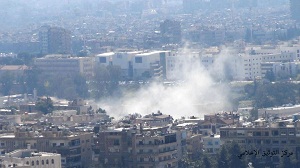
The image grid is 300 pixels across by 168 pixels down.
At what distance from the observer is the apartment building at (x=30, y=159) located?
34938 millimetres

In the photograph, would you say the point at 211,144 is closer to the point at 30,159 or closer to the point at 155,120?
the point at 155,120

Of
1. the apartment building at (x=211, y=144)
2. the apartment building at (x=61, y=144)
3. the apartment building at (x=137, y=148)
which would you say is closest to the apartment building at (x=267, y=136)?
the apartment building at (x=211, y=144)

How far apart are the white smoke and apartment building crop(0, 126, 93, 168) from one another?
493 inches

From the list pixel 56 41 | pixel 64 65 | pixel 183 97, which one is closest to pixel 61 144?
pixel 183 97

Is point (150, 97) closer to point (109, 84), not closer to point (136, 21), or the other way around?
point (109, 84)

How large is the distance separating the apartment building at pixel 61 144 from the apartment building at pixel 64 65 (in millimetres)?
31257

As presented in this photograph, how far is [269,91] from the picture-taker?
59.2 m

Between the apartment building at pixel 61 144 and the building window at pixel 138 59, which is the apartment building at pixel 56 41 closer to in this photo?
the building window at pixel 138 59

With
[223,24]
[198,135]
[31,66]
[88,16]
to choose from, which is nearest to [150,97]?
[31,66]

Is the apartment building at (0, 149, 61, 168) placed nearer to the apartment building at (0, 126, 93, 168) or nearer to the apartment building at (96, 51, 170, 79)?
the apartment building at (0, 126, 93, 168)

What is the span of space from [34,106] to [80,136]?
46.6 ft

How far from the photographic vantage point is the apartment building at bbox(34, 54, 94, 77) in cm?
7288

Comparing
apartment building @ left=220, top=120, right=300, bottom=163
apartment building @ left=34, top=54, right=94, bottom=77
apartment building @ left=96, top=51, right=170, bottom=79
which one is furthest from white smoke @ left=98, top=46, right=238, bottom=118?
apartment building @ left=220, top=120, right=300, bottom=163

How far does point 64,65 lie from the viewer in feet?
242
